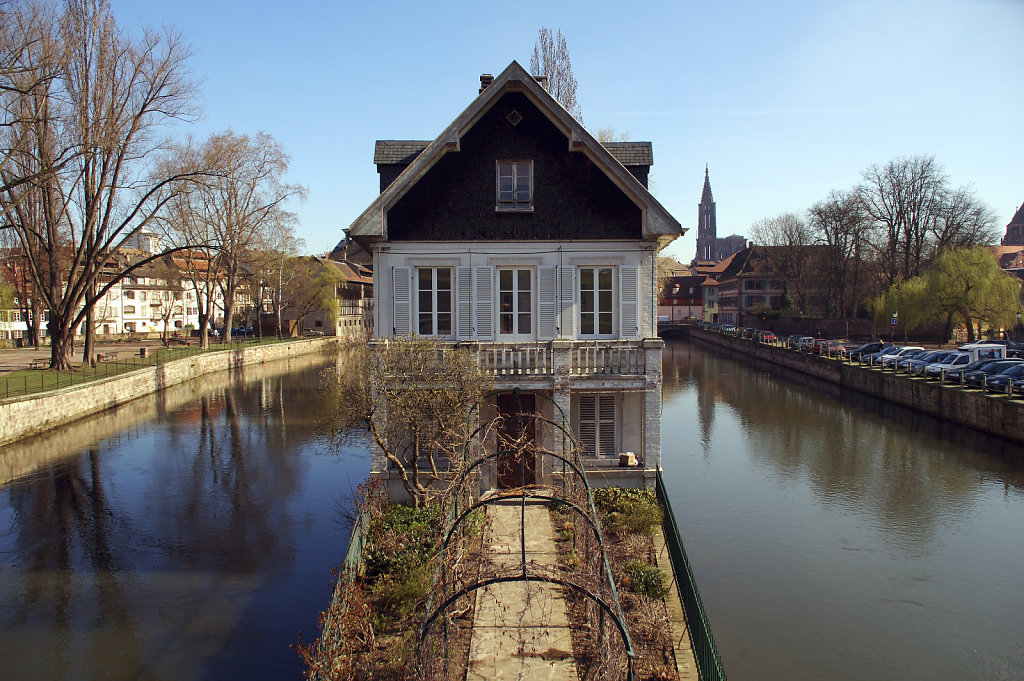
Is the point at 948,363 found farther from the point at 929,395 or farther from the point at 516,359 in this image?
the point at 516,359

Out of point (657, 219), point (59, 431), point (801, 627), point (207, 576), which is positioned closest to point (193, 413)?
point (59, 431)

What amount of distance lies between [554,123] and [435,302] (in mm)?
4991

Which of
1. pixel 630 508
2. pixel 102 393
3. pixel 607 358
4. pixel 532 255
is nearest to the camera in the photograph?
pixel 630 508

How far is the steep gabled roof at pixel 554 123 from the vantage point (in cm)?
1577

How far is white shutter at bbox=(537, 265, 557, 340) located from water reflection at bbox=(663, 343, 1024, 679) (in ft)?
20.3


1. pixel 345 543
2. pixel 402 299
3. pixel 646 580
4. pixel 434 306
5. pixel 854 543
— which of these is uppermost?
pixel 402 299

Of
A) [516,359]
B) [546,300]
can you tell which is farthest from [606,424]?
[546,300]

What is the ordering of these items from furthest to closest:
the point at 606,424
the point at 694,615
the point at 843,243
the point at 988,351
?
the point at 843,243 < the point at 988,351 < the point at 606,424 < the point at 694,615

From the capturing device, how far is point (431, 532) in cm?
1334

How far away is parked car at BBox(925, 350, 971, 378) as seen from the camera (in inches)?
1392

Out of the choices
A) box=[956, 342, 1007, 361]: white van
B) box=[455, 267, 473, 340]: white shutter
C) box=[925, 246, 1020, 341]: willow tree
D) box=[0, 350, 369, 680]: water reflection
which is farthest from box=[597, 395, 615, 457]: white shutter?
box=[925, 246, 1020, 341]: willow tree

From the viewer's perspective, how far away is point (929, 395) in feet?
108

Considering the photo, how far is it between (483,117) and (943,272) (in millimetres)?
43158

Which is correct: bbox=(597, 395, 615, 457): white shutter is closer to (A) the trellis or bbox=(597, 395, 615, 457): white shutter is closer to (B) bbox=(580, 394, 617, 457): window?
(B) bbox=(580, 394, 617, 457): window
